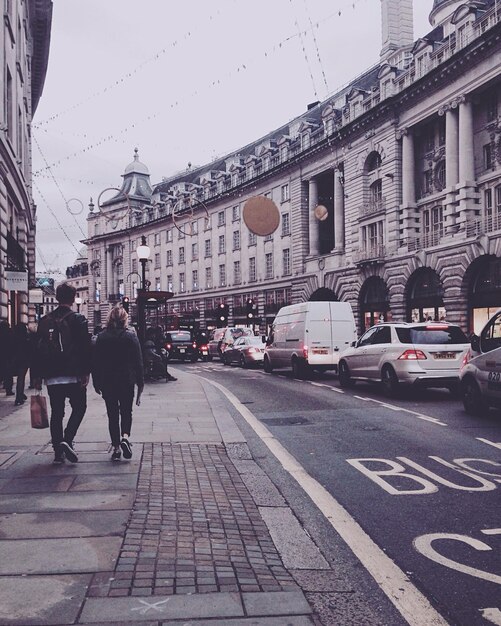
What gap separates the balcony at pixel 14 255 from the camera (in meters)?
19.8

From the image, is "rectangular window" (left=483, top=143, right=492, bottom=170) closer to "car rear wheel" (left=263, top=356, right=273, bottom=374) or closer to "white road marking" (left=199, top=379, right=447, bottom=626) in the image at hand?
"car rear wheel" (left=263, top=356, right=273, bottom=374)

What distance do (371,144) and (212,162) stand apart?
1466 inches

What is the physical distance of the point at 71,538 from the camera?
14.1 feet

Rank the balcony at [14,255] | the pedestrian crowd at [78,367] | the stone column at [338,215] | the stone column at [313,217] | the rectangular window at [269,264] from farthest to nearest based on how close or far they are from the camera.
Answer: the rectangular window at [269,264]
the stone column at [313,217]
the stone column at [338,215]
the balcony at [14,255]
the pedestrian crowd at [78,367]

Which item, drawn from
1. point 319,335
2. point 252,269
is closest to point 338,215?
point 252,269

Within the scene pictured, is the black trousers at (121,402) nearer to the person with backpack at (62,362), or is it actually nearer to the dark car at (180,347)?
the person with backpack at (62,362)

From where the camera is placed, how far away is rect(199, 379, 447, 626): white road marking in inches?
131

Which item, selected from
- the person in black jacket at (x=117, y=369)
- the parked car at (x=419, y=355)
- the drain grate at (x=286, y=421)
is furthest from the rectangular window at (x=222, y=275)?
the person in black jacket at (x=117, y=369)

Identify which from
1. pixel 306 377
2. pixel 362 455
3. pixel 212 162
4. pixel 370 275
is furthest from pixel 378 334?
pixel 212 162

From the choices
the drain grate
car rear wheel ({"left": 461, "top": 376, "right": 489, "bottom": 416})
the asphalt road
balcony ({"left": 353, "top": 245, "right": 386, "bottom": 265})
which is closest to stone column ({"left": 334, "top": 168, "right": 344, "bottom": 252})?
balcony ({"left": 353, "top": 245, "right": 386, "bottom": 265})

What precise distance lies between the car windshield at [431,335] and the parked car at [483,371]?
113 inches

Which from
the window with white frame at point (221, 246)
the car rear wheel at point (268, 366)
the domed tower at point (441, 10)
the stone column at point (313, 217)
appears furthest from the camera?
the window with white frame at point (221, 246)

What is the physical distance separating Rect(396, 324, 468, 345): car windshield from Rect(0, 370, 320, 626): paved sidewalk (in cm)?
766

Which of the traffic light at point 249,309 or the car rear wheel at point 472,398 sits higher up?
the traffic light at point 249,309
